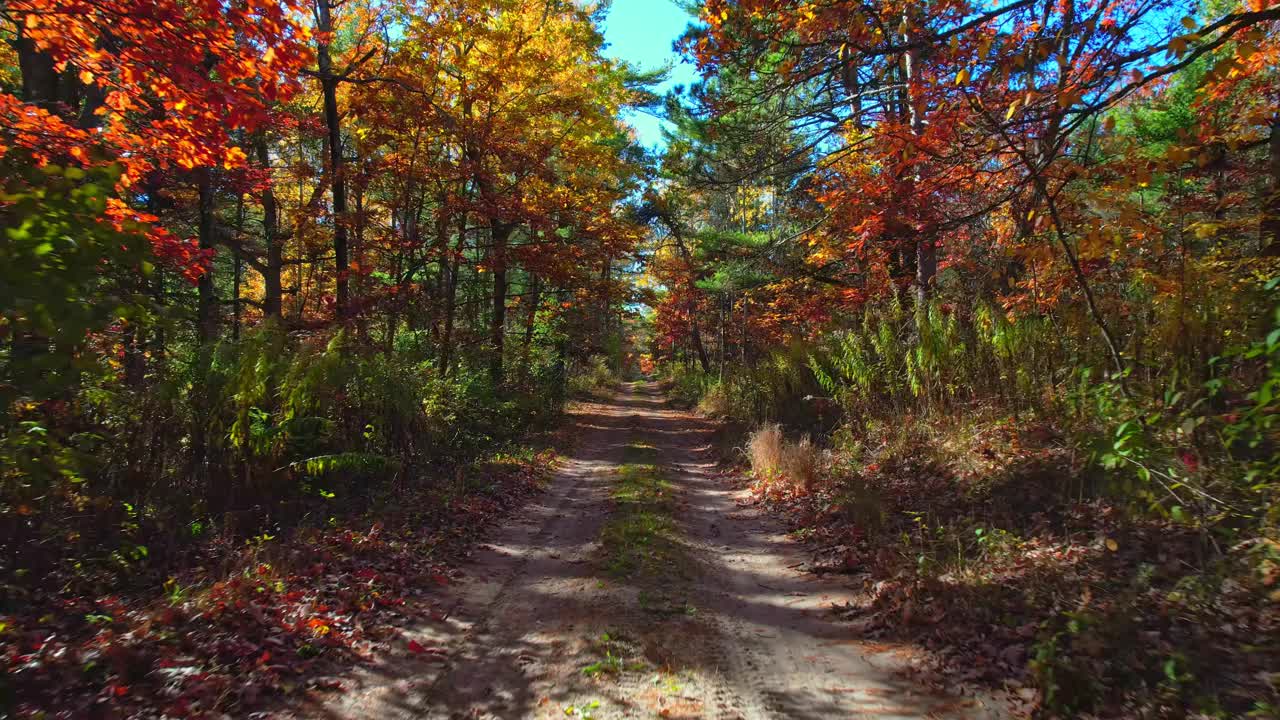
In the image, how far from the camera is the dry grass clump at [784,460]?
8180 mm

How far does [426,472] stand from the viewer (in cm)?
839

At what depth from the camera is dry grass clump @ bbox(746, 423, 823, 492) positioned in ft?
26.8

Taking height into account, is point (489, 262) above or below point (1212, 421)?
above

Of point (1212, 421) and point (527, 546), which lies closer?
point (1212, 421)

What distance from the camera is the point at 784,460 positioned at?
8844 mm

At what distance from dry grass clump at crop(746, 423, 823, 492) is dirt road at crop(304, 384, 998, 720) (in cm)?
140

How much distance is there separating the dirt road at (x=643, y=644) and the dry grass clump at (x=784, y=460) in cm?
140

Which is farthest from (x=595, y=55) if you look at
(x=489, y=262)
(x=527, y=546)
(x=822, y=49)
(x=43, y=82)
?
(x=527, y=546)

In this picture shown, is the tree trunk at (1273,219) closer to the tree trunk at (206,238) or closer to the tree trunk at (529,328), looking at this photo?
the tree trunk at (529,328)

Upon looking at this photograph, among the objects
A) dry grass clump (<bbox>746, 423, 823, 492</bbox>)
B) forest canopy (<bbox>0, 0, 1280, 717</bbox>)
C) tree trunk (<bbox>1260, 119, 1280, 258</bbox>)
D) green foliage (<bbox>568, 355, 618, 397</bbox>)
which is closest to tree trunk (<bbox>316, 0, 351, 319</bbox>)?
forest canopy (<bbox>0, 0, 1280, 717</bbox>)

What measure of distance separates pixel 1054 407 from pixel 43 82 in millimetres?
12060

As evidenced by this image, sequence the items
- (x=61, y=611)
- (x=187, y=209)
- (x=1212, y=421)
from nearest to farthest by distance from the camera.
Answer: (x=61, y=611), (x=1212, y=421), (x=187, y=209)

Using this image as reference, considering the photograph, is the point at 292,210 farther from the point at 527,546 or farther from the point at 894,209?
the point at 894,209

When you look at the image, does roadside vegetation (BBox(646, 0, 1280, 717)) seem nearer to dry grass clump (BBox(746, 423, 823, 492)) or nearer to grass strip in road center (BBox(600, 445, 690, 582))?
dry grass clump (BBox(746, 423, 823, 492))
